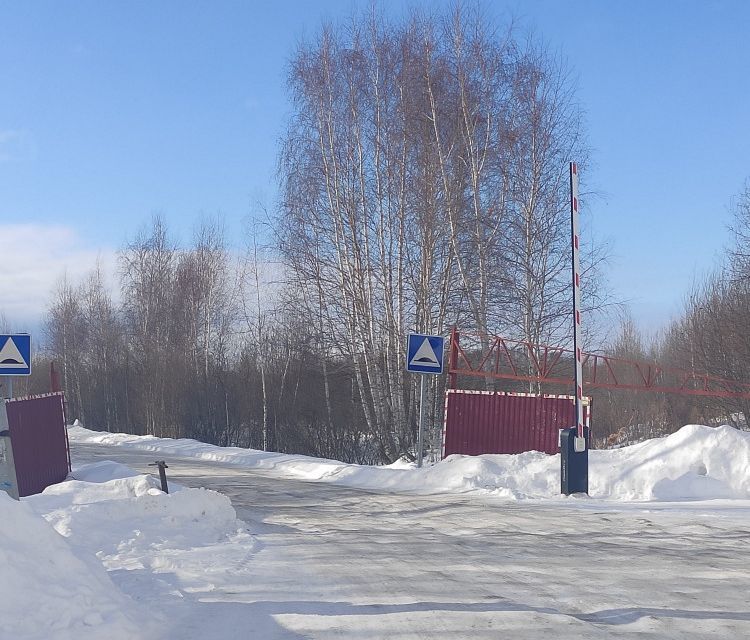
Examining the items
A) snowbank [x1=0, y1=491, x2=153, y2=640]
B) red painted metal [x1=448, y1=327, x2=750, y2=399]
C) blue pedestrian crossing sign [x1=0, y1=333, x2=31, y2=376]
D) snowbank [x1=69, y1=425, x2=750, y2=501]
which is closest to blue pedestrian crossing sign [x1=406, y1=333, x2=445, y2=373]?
snowbank [x1=69, y1=425, x2=750, y2=501]

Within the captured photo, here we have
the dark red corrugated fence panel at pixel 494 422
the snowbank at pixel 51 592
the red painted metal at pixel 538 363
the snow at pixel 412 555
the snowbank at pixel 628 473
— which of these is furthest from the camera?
the red painted metal at pixel 538 363

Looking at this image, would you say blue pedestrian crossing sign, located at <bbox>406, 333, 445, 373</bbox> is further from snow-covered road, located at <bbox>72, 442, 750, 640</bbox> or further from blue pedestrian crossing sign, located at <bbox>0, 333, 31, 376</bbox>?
blue pedestrian crossing sign, located at <bbox>0, 333, 31, 376</bbox>

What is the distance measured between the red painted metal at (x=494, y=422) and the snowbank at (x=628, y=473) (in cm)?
147

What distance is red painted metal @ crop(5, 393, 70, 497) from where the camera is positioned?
18328 mm

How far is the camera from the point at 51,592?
542 cm

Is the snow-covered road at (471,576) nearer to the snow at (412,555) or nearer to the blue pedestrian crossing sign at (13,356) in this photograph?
the snow at (412,555)

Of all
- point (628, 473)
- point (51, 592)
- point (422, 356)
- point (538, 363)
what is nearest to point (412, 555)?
point (51, 592)

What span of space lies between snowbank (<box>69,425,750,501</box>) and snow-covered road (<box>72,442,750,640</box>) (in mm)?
955

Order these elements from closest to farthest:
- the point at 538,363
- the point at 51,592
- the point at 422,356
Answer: the point at 51,592 < the point at 422,356 < the point at 538,363

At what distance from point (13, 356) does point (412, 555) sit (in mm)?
8561

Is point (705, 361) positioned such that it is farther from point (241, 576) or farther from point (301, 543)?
point (241, 576)

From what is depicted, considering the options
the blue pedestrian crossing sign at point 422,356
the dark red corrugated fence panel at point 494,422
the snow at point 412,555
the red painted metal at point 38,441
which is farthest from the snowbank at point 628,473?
the red painted metal at point 38,441

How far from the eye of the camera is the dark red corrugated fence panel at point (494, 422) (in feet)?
57.9

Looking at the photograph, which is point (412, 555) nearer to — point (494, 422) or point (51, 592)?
point (51, 592)
